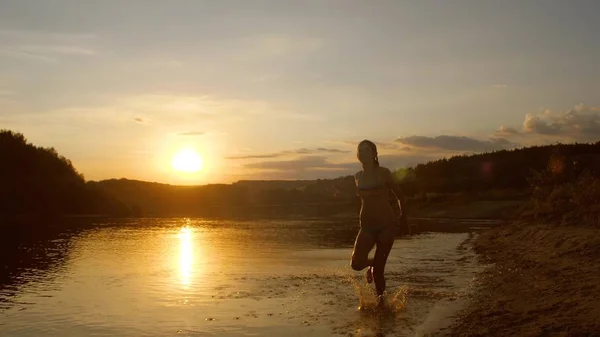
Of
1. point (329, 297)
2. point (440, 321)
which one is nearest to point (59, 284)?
point (329, 297)

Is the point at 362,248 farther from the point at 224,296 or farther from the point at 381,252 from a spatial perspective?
the point at 224,296

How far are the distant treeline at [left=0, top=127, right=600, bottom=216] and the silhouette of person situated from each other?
24669 millimetres

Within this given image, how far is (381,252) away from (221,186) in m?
139

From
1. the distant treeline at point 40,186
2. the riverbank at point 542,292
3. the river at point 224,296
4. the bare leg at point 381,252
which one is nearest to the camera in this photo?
the riverbank at point 542,292

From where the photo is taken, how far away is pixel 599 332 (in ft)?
20.8

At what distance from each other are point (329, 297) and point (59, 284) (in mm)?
6533

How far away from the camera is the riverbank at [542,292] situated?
7188mm

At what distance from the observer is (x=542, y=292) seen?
31.2 feet

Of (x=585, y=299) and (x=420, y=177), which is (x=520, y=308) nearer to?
(x=585, y=299)

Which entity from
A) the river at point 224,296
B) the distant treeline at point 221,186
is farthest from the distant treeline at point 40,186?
the river at point 224,296

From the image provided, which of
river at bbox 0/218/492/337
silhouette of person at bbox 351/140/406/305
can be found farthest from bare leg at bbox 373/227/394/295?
river at bbox 0/218/492/337

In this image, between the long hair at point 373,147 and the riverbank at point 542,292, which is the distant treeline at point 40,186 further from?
the long hair at point 373,147

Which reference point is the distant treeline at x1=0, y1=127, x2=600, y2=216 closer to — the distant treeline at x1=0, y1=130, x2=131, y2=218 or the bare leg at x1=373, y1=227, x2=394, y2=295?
the distant treeline at x1=0, y1=130, x2=131, y2=218

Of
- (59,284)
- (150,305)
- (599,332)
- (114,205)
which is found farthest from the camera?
(114,205)
